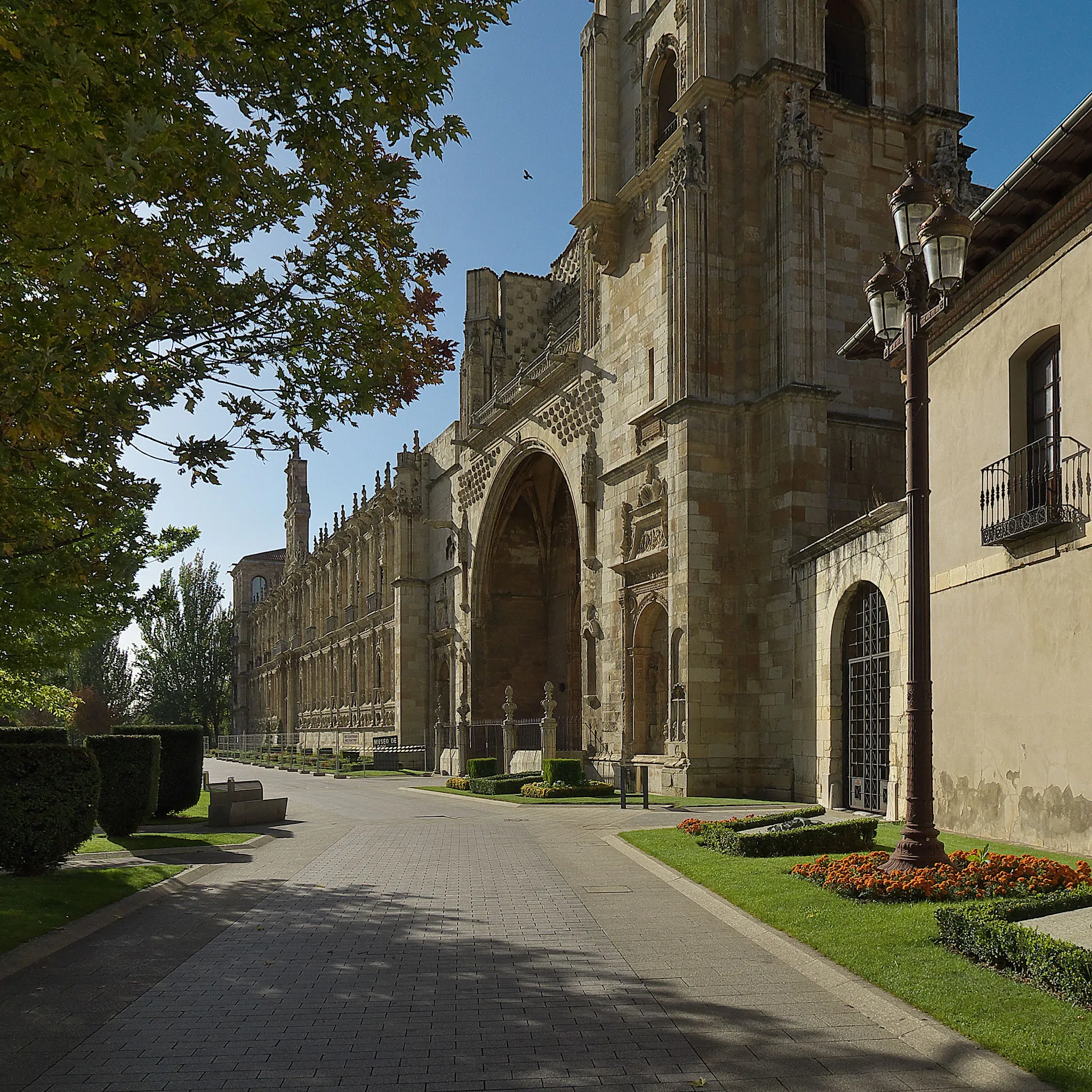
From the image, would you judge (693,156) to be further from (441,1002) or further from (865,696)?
(441,1002)

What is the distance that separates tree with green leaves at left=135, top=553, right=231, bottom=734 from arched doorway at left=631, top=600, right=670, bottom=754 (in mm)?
53802

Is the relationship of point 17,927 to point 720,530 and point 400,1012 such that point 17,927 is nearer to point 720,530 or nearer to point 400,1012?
point 400,1012

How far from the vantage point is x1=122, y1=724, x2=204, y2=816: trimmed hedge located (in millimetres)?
20016

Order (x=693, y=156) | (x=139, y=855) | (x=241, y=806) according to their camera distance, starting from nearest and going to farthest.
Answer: (x=139, y=855), (x=241, y=806), (x=693, y=156)

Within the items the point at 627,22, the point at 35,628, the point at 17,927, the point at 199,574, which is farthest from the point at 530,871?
the point at 199,574

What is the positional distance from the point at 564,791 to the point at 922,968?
61.0 ft

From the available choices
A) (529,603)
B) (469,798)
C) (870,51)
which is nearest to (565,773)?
(469,798)

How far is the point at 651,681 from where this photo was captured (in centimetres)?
2881

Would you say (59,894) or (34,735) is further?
(34,735)

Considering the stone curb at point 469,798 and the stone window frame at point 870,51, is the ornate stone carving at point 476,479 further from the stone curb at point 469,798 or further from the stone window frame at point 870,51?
the stone window frame at point 870,51

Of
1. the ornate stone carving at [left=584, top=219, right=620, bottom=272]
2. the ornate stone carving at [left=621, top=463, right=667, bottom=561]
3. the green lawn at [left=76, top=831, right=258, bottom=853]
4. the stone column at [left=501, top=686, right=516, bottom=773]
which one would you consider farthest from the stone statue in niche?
the green lawn at [left=76, top=831, right=258, bottom=853]

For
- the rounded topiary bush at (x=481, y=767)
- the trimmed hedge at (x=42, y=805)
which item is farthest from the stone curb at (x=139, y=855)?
the rounded topiary bush at (x=481, y=767)

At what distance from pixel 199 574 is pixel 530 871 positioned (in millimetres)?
72277

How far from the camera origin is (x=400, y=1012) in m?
6.46
